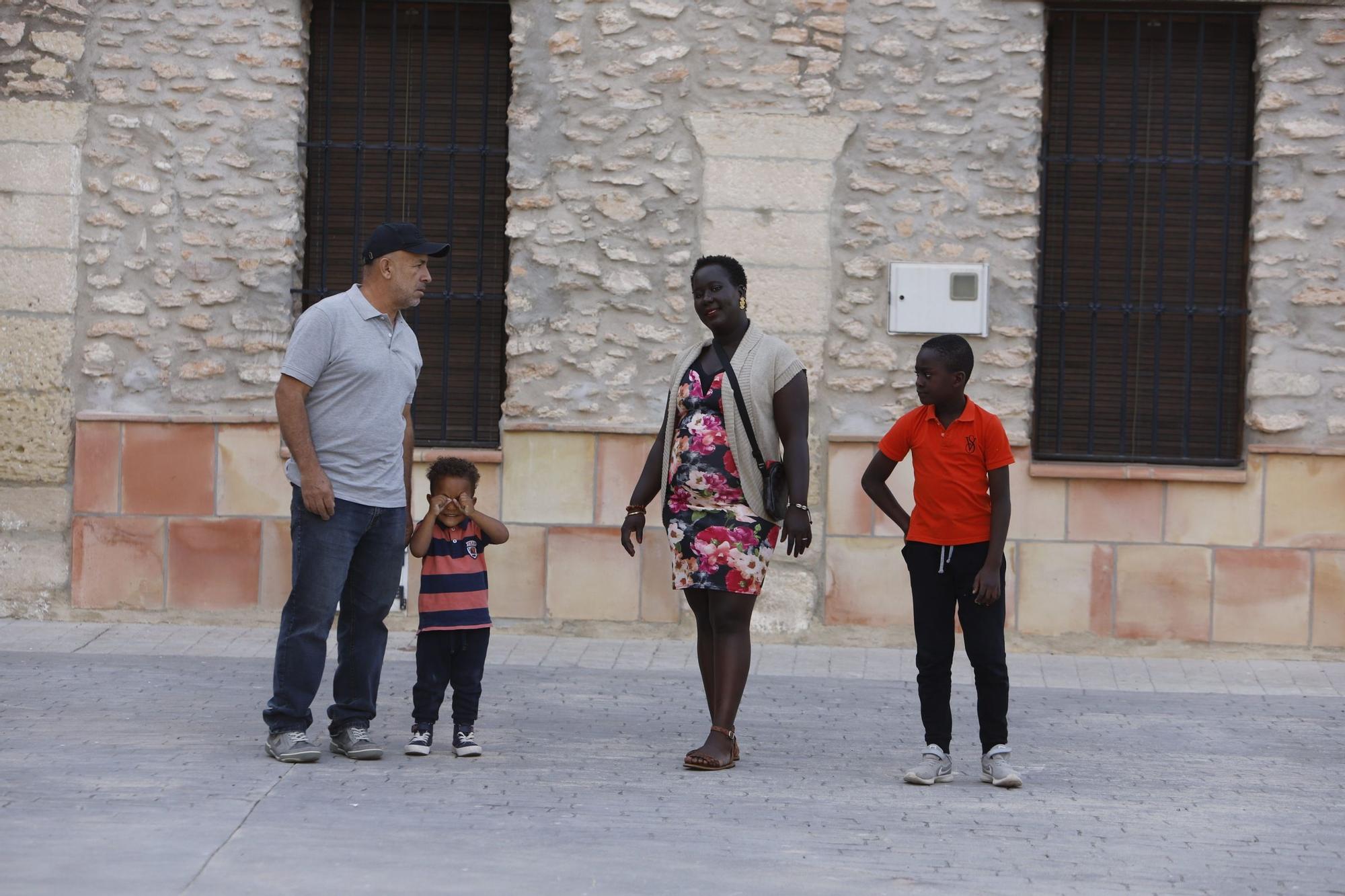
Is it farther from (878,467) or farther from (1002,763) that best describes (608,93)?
(1002,763)

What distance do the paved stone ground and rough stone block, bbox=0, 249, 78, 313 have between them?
174 cm

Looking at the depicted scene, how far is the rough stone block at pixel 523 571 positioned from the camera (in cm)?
884

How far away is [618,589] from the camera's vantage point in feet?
29.0

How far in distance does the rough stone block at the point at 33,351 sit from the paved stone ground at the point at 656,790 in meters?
1.41

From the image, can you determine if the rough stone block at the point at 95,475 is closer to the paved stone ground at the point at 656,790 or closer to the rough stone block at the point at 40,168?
the paved stone ground at the point at 656,790

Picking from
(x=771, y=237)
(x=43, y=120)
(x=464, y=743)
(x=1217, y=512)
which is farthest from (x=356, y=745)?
(x=1217, y=512)

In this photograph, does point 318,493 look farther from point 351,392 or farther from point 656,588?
point 656,588

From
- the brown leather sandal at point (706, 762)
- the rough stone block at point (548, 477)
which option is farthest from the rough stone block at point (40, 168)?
the brown leather sandal at point (706, 762)

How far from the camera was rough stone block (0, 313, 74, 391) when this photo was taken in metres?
8.80

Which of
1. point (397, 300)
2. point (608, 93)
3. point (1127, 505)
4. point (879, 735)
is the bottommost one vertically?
point (879, 735)

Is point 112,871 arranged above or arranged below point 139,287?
below

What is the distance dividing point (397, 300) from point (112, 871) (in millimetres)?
2284

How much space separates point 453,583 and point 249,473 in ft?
10.6

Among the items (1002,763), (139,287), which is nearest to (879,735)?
(1002,763)
